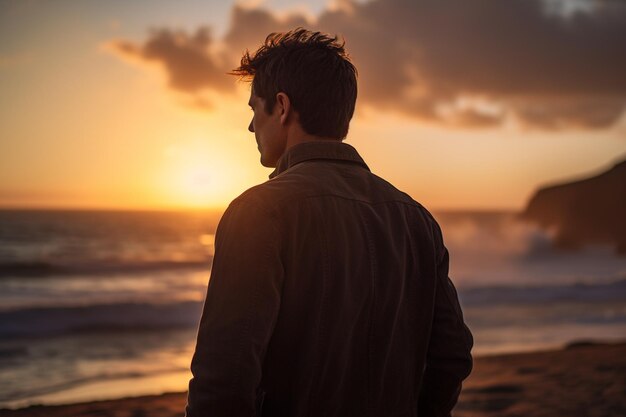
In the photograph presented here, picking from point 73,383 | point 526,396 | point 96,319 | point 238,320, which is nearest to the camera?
point 238,320

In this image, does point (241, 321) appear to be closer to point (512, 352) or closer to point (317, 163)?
point (317, 163)

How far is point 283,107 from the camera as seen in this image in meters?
1.50

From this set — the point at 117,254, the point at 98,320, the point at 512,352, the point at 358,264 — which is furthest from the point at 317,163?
the point at 117,254

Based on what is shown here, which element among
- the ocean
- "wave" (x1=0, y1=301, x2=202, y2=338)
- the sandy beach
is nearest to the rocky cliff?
the ocean

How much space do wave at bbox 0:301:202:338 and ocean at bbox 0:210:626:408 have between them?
22mm

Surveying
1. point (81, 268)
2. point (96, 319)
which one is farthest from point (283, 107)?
point (81, 268)

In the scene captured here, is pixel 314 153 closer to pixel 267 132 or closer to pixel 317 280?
pixel 267 132

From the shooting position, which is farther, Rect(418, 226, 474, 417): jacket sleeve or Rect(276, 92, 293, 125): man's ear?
Rect(418, 226, 474, 417): jacket sleeve

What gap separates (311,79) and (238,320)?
56 cm

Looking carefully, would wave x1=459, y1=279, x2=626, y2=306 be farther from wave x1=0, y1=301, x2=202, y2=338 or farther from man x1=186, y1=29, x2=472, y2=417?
man x1=186, y1=29, x2=472, y2=417

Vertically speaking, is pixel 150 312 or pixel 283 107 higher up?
pixel 150 312

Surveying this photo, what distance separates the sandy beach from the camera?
631cm

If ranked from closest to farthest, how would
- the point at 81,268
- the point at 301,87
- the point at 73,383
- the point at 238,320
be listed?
1. the point at 238,320
2. the point at 301,87
3. the point at 73,383
4. the point at 81,268

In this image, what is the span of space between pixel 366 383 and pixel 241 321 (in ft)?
1.12
